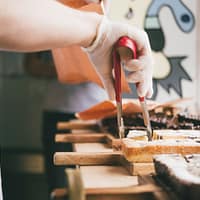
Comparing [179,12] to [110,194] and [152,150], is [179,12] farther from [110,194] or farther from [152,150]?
[110,194]

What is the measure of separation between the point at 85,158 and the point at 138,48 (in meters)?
0.25

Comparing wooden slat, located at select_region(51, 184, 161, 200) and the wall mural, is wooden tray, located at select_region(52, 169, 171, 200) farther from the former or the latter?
the wall mural

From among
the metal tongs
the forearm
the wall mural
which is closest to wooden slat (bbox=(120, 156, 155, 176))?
the metal tongs

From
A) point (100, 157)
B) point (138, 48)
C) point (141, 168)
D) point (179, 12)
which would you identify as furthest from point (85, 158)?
point (179, 12)

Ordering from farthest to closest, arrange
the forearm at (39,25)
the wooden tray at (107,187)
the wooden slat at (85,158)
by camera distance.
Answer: the wooden slat at (85,158), the forearm at (39,25), the wooden tray at (107,187)

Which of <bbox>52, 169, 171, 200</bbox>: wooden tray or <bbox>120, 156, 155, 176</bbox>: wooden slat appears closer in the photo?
<bbox>52, 169, 171, 200</bbox>: wooden tray

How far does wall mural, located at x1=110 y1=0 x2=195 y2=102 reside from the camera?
1761 millimetres

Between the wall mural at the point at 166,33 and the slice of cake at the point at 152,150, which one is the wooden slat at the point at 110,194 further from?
the wall mural at the point at 166,33

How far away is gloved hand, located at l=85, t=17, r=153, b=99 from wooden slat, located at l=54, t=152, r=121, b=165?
0.16 metres

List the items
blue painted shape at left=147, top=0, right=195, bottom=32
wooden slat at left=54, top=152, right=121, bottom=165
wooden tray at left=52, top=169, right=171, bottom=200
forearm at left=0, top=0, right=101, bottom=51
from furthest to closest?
blue painted shape at left=147, top=0, right=195, bottom=32, wooden slat at left=54, top=152, right=121, bottom=165, forearm at left=0, top=0, right=101, bottom=51, wooden tray at left=52, top=169, right=171, bottom=200

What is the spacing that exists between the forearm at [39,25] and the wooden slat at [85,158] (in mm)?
207

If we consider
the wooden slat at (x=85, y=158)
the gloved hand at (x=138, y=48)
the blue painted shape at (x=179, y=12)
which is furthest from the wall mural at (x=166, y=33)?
the wooden slat at (x=85, y=158)

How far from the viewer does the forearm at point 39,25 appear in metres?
0.83

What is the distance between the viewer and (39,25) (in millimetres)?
852
